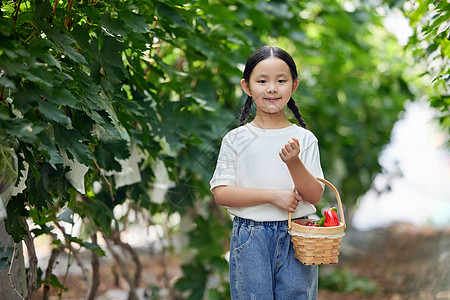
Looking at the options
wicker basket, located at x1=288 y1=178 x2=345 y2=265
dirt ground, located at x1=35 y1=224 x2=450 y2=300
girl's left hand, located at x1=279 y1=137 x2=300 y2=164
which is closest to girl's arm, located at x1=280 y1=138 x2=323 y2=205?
girl's left hand, located at x1=279 y1=137 x2=300 y2=164

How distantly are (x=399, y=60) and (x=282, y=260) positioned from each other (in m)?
7.61

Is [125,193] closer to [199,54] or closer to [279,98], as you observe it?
[199,54]

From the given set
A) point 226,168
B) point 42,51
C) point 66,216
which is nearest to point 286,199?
point 226,168

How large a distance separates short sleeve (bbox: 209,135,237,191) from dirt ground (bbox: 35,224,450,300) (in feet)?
7.42

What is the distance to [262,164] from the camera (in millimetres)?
2002

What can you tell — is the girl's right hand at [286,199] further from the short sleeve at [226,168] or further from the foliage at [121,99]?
the foliage at [121,99]

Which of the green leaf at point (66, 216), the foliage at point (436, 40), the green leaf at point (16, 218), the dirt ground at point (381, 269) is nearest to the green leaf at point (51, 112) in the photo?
the green leaf at point (16, 218)

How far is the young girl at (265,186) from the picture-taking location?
199 cm

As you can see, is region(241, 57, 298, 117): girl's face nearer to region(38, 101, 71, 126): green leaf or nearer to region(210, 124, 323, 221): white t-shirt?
region(210, 124, 323, 221): white t-shirt

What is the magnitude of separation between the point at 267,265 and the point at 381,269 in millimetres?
6741

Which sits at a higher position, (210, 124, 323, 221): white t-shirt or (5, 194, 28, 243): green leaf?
(210, 124, 323, 221): white t-shirt

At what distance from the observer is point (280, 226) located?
201cm

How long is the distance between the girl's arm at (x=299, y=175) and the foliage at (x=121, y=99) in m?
0.62

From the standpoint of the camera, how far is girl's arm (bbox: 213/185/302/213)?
1.93 m
